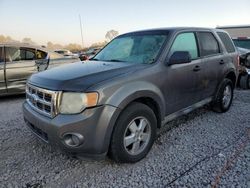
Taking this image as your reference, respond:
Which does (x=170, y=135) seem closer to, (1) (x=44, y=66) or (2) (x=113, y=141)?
(2) (x=113, y=141)

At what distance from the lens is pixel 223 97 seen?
5.19 meters

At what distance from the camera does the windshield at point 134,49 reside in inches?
144

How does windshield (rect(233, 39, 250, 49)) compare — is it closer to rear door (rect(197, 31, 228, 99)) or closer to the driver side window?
rear door (rect(197, 31, 228, 99))

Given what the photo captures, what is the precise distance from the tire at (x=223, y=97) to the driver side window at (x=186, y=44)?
118 cm

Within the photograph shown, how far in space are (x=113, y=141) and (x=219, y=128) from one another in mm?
2366

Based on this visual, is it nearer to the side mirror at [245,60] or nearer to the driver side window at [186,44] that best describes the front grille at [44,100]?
the driver side window at [186,44]

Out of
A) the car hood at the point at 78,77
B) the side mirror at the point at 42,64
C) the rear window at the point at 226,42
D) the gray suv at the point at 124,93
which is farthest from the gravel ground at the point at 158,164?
the side mirror at the point at 42,64

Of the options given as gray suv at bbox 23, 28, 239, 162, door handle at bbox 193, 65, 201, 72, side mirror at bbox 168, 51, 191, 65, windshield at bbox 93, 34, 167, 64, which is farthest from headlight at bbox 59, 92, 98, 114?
door handle at bbox 193, 65, 201, 72

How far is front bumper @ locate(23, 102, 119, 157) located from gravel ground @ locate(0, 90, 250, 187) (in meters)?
0.40

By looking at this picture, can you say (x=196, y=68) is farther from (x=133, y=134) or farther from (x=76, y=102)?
(x=76, y=102)

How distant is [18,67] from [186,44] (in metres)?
4.65

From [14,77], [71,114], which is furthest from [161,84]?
[14,77]

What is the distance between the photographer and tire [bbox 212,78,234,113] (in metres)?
5.02

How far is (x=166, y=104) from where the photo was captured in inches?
143
